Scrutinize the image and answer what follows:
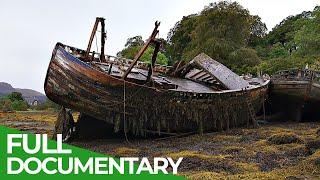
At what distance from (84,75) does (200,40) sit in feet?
113

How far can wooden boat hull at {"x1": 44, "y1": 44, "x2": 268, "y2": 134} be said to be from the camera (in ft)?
53.2

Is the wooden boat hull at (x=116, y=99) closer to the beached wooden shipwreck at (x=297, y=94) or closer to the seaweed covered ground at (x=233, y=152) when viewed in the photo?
the seaweed covered ground at (x=233, y=152)

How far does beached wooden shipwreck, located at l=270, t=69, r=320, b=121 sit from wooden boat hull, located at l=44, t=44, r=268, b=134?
8.05 m

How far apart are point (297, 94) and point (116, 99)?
1184 cm

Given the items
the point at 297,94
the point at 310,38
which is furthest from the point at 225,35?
the point at 297,94

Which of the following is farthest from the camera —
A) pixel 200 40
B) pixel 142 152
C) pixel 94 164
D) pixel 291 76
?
pixel 200 40

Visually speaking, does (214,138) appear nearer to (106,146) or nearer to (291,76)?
(106,146)

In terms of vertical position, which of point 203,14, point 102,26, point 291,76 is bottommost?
point 291,76

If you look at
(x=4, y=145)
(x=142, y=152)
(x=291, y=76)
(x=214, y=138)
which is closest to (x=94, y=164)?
(x=4, y=145)

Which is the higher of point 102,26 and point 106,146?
point 102,26

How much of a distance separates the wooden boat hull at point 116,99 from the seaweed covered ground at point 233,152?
71 centimetres

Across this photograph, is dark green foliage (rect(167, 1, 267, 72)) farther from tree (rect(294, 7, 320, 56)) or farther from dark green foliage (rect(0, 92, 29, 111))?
dark green foliage (rect(0, 92, 29, 111))

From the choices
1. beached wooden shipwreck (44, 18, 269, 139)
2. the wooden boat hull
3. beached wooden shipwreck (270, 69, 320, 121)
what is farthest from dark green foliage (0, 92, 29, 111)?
the wooden boat hull

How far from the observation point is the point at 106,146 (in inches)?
632
